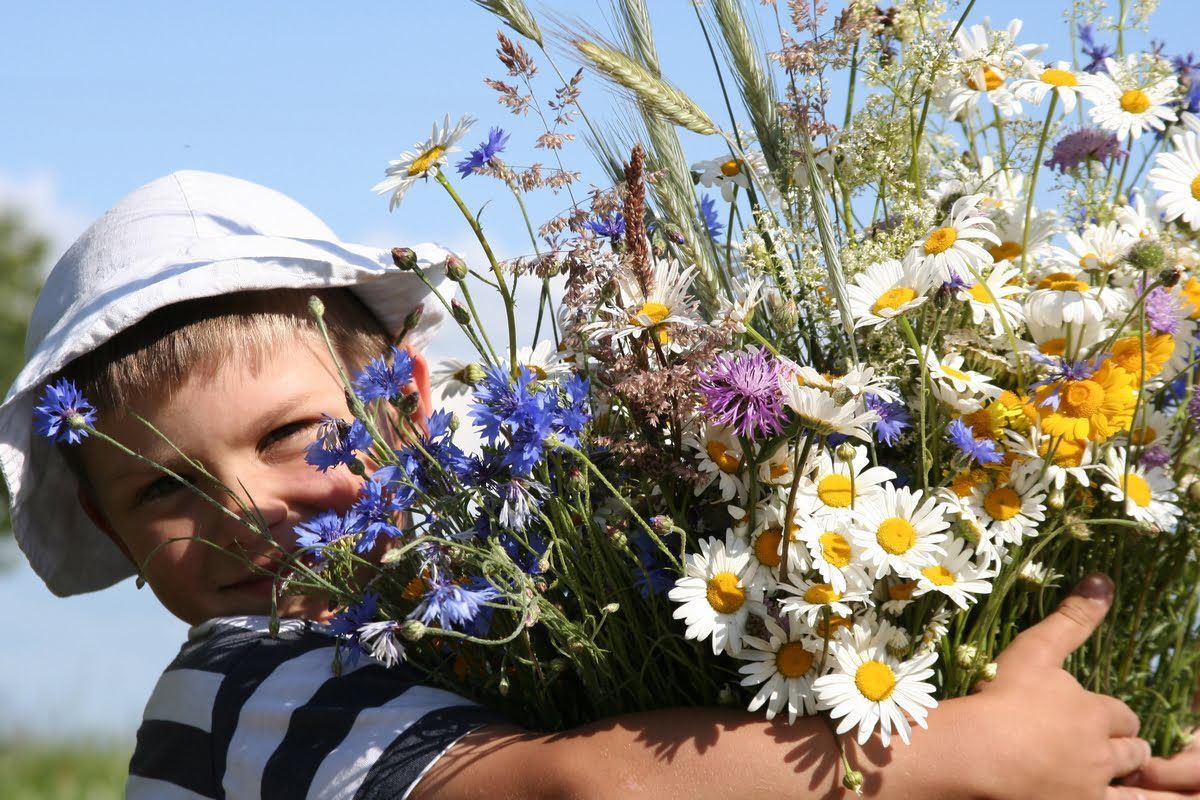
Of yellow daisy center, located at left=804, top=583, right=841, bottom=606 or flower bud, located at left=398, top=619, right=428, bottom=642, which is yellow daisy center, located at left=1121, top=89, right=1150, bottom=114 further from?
flower bud, located at left=398, top=619, right=428, bottom=642

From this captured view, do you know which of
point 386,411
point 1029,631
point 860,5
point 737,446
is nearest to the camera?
point 737,446

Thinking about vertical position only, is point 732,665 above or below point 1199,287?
below

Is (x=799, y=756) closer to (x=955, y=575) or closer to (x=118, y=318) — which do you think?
(x=955, y=575)

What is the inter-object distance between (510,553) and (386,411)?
35cm

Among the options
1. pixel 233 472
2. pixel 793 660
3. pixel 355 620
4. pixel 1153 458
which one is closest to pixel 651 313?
pixel 793 660

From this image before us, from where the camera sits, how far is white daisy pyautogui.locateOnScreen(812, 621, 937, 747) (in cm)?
91

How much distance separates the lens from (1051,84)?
121cm

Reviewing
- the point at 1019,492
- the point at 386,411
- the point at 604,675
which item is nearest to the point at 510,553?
the point at 604,675

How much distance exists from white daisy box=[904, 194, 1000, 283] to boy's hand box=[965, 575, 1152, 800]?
0.37m

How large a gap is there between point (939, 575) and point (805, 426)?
192mm

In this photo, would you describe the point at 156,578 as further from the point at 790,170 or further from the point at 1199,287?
the point at 1199,287

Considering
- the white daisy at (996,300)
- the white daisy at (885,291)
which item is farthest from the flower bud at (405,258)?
the white daisy at (996,300)

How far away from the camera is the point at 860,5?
119cm

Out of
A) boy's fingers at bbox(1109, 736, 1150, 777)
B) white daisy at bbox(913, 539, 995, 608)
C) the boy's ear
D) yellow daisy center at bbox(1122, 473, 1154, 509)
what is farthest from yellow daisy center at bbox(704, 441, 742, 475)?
the boy's ear
